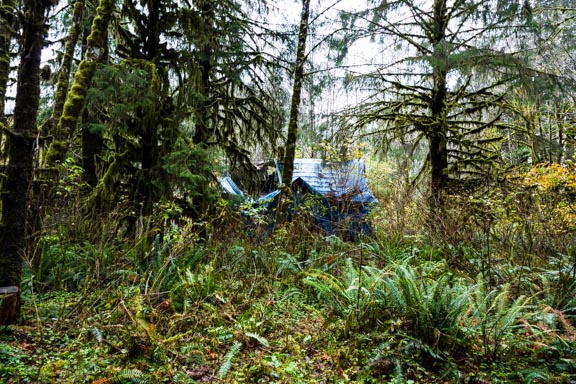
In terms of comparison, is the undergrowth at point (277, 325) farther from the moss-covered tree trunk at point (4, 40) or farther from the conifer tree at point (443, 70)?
the conifer tree at point (443, 70)

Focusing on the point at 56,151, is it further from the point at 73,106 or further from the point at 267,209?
the point at 267,209

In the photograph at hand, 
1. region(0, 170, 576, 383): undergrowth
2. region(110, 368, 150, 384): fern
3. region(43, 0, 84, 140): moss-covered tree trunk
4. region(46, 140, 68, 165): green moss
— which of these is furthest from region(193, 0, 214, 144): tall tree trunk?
region(110, 368, 150, 384): fern

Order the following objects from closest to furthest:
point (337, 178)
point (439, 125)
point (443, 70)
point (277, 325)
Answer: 1. point (277, 325)
2. point (443, 70)
3. point (337, 178)
4. point (439, 125)

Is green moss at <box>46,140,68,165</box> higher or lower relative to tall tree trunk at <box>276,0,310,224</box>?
lower

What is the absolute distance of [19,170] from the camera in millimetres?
2635

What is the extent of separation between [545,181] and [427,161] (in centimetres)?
314

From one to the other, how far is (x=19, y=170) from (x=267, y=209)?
404 centimetres

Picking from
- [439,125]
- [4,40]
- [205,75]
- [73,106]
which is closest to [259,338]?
[73,106]

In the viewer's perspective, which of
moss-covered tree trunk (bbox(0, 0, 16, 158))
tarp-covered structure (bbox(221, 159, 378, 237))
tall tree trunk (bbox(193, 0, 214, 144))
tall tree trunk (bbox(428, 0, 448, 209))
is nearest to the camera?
moss-covered tree trunk (bbox(0, 0, 16, 158))

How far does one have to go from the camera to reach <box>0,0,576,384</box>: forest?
2479 millimetres

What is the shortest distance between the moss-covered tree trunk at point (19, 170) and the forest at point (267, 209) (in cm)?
1

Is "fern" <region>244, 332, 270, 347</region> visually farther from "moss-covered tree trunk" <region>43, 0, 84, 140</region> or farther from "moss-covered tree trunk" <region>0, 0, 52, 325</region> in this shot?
"moss-covered tree trunk" <region>43, 0, 84, 140</region>

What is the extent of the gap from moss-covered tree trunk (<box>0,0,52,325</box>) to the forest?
0.5 inches

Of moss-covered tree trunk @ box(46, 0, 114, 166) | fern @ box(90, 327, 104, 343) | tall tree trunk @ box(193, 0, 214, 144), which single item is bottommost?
fern @ box(90, 327, 104, 343)
